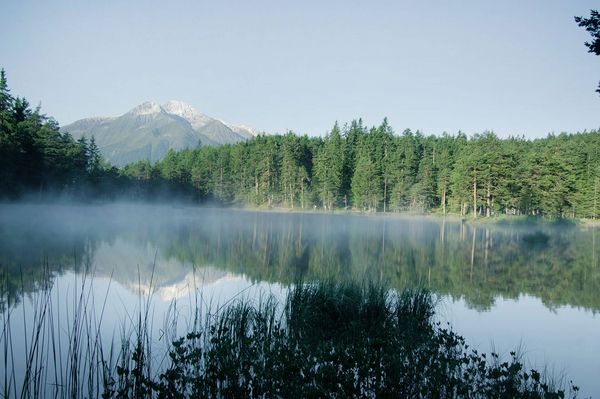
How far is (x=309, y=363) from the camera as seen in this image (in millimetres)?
5473

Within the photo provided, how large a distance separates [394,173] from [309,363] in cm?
7776

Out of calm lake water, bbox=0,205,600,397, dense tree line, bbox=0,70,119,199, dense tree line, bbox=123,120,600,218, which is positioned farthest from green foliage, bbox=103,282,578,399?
dense tree line, bbox=123,120,600,218

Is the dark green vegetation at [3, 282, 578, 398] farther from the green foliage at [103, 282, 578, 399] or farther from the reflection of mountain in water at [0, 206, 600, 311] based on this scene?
the reflection of mountain in water at [0, 206, 600, 311]

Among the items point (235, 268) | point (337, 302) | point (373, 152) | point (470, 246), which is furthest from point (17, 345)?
point (373, 152)

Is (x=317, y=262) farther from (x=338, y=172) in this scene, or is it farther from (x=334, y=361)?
(x=338, y=172)

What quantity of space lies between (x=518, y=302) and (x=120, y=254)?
1768 cm

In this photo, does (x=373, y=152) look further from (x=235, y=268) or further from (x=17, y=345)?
(x=17, y=345)

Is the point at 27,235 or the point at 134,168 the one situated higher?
the point at 134,168

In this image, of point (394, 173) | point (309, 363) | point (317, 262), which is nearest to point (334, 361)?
point (309, 363)

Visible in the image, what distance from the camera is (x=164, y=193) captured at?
95.4 metres

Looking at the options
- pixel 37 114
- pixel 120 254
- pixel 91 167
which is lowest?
pixel 120 254

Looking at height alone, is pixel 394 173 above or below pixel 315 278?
above

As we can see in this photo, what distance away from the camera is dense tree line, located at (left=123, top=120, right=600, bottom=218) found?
63.8 meters

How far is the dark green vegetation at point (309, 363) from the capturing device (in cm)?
507
